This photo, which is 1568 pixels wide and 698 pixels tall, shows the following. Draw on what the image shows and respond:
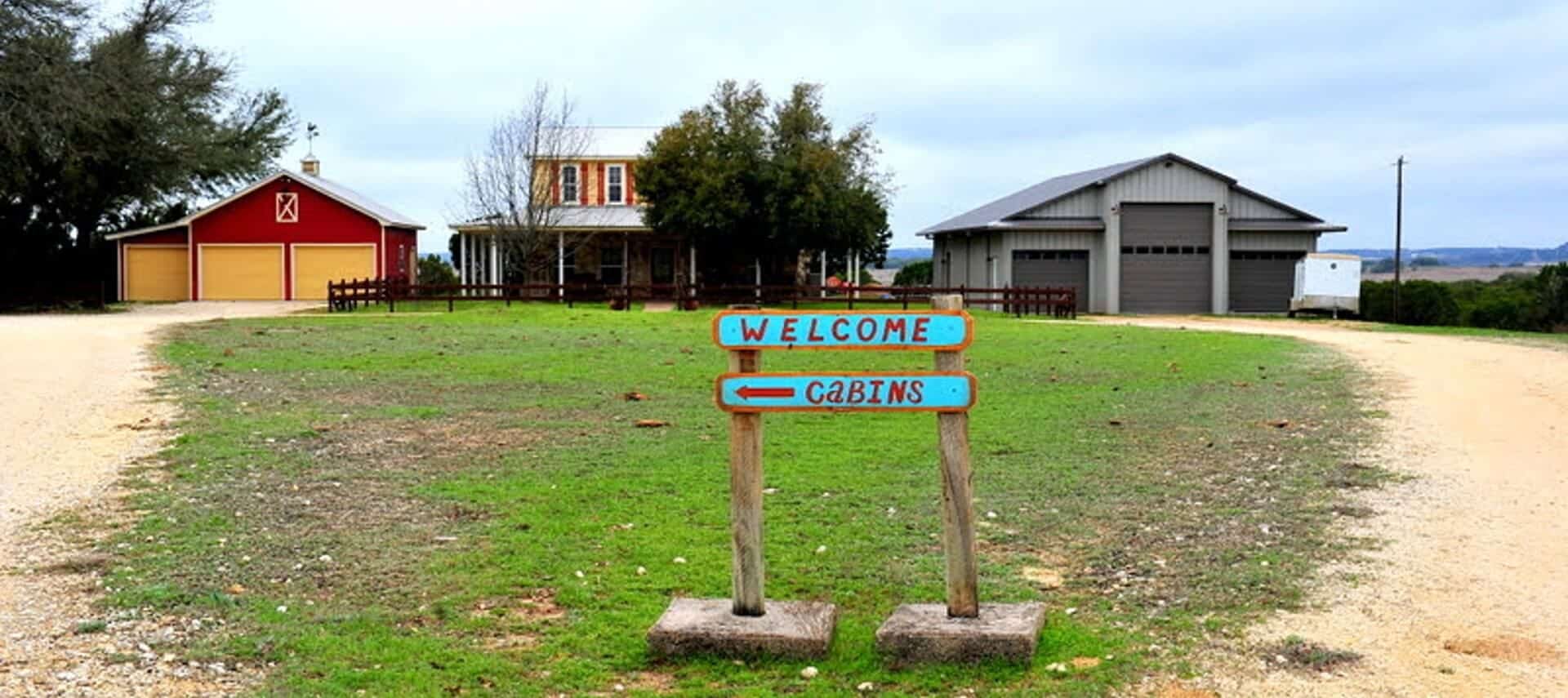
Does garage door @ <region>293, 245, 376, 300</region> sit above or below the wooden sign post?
above

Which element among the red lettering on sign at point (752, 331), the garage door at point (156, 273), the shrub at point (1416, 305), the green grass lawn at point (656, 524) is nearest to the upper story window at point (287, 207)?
the garage door at point (156, 273)

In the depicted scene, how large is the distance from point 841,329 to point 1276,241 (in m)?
45.8

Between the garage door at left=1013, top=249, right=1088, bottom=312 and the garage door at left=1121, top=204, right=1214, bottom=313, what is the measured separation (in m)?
1.35

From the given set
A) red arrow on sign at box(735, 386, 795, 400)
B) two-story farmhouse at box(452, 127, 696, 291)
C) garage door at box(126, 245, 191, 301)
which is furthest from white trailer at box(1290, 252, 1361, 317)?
red arrow on sign at box(735, 386, 795, 400)

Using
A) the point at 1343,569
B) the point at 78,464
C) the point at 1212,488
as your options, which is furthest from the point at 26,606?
the point at 1212,488

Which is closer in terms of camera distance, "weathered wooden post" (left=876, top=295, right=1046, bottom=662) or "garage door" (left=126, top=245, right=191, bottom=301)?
"weathered wooden post" (left=876, top=295, right=1046, bottom=662)

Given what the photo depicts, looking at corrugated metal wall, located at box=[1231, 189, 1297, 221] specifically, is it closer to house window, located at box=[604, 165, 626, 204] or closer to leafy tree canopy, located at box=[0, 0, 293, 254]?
house window, located at box=[604, 165, 626, 204]

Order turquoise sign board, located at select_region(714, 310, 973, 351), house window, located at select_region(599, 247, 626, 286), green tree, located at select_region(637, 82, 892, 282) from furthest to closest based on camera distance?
house window, located at select_region(599, 247, 626, 286), green tree, located at select_region(637, 82, 892, 282), turquoise sign board, located at select_region(714, 310, 973, 351)

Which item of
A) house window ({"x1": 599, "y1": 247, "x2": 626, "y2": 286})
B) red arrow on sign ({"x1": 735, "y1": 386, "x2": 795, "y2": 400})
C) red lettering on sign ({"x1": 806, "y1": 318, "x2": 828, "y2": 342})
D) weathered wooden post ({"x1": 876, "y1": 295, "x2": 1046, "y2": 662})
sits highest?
house window ({"x1": 599, "y1": 247, "x2": 626, "y2": 286})

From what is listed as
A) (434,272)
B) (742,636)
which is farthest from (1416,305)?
(742,636)

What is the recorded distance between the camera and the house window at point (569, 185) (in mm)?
54781

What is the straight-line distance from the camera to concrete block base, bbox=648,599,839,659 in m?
6.53

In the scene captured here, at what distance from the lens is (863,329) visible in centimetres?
658

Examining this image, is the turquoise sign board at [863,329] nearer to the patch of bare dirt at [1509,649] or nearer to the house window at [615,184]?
the patch of bare dirt at [1509,649]
